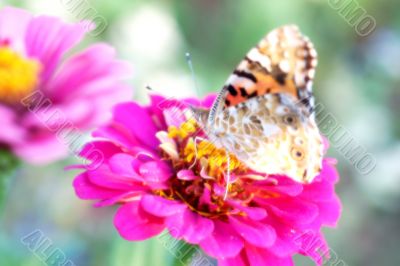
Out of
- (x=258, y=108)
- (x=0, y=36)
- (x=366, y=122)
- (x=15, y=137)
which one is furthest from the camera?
(x=366, y=122)

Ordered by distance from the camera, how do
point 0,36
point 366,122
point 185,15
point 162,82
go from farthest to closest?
point 185,15 < point 366,122 < point 162,82 < point 0,36

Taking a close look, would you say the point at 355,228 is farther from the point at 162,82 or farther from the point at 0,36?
the point at 0,36

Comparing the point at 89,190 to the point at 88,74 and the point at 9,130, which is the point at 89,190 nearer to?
the point at 9,130

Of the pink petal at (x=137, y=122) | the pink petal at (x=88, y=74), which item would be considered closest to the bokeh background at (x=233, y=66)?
the pink petal at (x=137, y=122)

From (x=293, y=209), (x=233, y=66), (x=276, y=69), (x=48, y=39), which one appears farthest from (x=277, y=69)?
(x=233, y=66)

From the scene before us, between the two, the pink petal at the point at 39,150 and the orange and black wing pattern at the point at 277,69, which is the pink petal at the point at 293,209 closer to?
the orange and black wing pattern at the point at 277,69

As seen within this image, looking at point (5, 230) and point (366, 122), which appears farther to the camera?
point (366, 122)

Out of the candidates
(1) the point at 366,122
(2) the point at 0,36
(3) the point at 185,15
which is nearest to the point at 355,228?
(1) the point at 366,122

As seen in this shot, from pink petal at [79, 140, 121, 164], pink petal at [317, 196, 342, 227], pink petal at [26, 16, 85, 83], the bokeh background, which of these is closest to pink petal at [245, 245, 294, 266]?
pink petal at [317, 196, 342, 227]

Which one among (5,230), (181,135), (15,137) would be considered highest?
(181,135)
